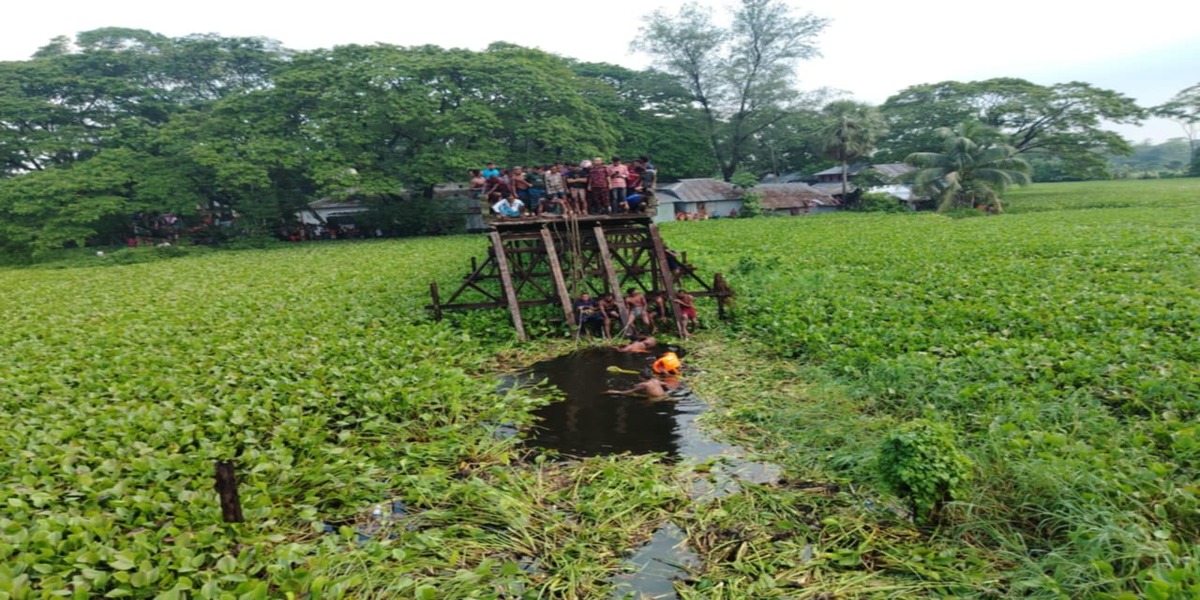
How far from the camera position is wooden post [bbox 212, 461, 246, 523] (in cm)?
446

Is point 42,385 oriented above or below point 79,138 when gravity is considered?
below

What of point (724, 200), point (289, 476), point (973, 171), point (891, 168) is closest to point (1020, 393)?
point (289, 476)

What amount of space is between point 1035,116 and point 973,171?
337 inches

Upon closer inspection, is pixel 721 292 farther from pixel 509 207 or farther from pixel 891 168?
pixel 891 168

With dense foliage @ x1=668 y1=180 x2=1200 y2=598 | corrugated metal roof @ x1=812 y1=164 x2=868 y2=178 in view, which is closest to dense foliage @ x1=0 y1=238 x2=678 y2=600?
dense foliage @ x1=668 y1=180 x2=1200 y2=598

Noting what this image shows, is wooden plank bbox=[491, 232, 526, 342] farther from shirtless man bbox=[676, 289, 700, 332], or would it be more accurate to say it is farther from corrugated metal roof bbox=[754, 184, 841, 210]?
corrugated metal roof bbox=[754, 184, 841, 210]

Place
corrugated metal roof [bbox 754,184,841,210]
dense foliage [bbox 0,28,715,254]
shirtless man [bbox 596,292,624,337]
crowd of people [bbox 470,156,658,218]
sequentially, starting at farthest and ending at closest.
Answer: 1. corrugated metal roof [bbox 754,184,841,210]
2. dense foliage [bbox 0,28,715,254]
3. crowd of people [bbox 470,156,658,218]
4. shirtless man [bbox 596,292,624,337]

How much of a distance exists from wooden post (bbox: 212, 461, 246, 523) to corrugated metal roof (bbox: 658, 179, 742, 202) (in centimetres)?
3818

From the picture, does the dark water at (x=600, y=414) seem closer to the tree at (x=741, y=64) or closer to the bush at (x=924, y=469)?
the bush at (x=924, y=469)

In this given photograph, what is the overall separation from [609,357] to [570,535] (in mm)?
5182

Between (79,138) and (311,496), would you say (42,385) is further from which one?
(79,138)

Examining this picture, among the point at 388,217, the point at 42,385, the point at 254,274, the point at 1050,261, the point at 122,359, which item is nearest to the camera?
the point at 42,385

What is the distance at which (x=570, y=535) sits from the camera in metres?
4.86

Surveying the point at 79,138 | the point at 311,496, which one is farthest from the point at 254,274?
the point at 79,138
